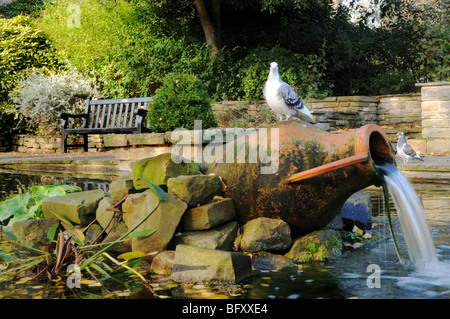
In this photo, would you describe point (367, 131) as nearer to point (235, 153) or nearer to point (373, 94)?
point (235, 153)

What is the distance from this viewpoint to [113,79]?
13.3 m

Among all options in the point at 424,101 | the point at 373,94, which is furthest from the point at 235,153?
the point at 373,94

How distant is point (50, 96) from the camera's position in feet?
41.2

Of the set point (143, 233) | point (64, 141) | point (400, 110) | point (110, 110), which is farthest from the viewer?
point (64, 141)

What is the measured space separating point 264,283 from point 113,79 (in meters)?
11.3

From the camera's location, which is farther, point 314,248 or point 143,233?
point 314,248

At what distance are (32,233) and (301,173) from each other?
6.85 feet

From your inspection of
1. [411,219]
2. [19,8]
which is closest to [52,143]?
[19,8]

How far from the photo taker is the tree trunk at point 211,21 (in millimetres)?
12023

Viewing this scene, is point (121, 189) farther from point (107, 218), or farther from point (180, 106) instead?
point (180, 106)

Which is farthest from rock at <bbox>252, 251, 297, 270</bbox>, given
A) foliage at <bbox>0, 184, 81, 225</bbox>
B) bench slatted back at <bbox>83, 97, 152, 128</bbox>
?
bench slatted back at <bbox>83, 97, 152, 128</bbox>

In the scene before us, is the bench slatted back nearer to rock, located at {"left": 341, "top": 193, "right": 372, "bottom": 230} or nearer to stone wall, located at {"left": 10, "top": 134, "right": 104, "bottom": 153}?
stone wall, located at {"left": 10, "top": 134, "right": 104, "bottom": 153}

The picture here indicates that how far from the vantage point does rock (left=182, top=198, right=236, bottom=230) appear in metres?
3.42

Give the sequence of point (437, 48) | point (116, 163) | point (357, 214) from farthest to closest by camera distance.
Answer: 1. point (437, 48)
2. point (116, 163)
3. point (357, 214)
